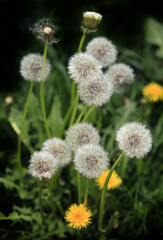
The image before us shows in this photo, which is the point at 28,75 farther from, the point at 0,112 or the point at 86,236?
the point at 86,236

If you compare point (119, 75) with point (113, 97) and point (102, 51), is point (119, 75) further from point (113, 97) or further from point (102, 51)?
point (113, 97)

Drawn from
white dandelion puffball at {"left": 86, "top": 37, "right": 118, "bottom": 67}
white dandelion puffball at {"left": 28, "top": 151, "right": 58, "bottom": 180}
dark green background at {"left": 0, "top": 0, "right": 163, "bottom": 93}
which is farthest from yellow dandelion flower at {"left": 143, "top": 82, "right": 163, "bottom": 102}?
white dandelion puffball at {"left": 28, "top": 151, "right": 58, "bottom": 180}

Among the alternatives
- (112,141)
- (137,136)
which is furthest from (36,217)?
(137,136)

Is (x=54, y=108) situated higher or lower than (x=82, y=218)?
higher

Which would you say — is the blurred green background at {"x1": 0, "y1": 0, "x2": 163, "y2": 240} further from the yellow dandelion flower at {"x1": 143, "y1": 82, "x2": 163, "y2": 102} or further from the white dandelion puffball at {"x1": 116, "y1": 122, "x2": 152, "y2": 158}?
the white dandelion puffball at {"x1": 116, "y1": 122, "x2": 152, "y2": 158}

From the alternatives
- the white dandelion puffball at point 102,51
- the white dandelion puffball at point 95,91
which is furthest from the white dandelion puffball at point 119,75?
the white dandelion puffball at point 95,91

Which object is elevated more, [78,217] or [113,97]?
[113,97]

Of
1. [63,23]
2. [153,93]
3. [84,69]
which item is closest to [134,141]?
[84,69]
